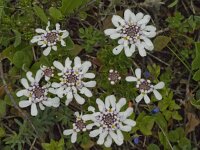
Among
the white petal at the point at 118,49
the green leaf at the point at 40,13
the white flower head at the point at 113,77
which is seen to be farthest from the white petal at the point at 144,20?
the green leaf at the point at 40,13

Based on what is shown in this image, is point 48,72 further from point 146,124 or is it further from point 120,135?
point 146,124

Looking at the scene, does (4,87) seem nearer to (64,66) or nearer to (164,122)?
(64,66)

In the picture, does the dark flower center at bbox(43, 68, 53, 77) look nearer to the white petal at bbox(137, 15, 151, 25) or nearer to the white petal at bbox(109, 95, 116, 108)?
the white petal at bbox(109, 95, 116, 108)

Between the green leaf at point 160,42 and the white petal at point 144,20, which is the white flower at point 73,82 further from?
the green leaf at point 160,42

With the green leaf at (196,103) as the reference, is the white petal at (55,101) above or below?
above

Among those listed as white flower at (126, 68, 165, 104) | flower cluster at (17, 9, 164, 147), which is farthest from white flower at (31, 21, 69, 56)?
white flower at (126, 68, 165, 104)

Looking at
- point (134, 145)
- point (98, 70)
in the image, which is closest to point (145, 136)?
point (134, 145)
